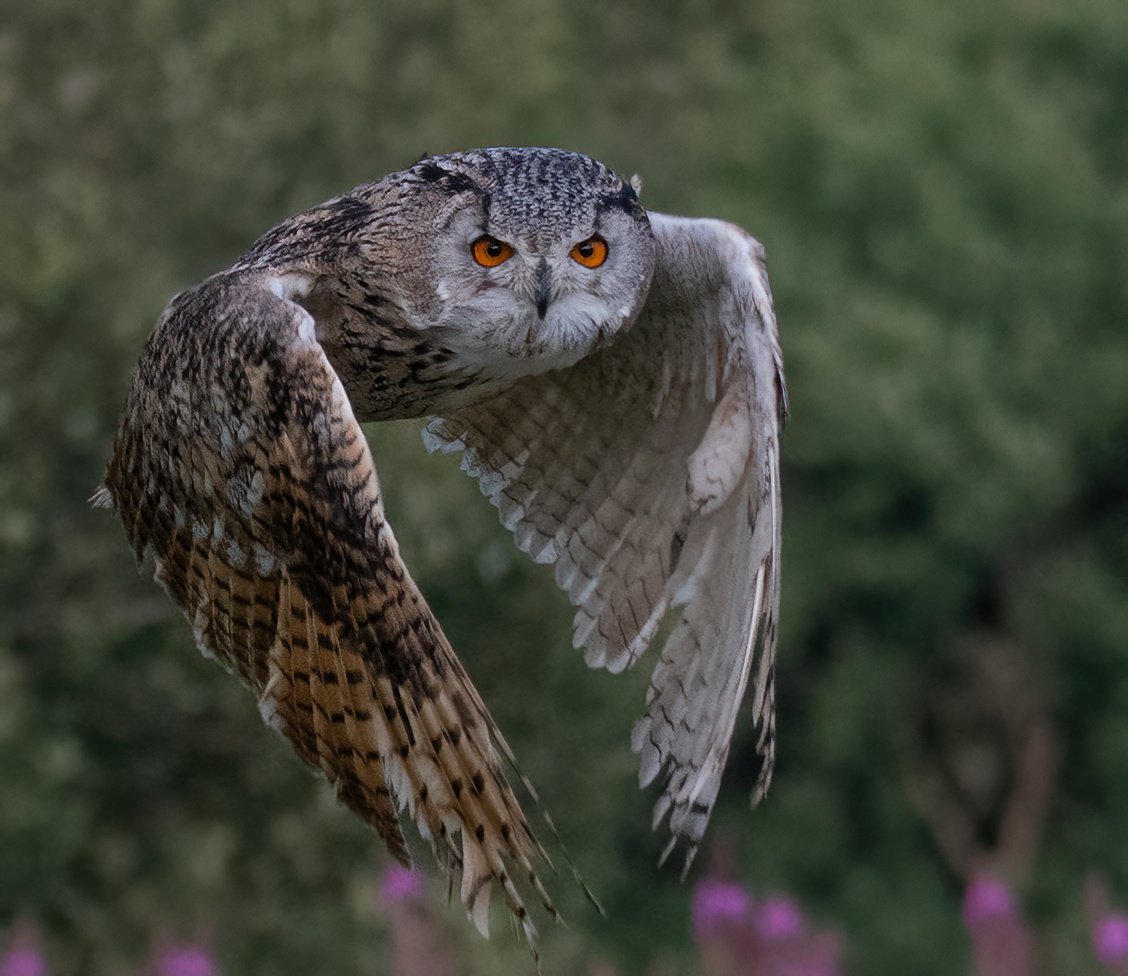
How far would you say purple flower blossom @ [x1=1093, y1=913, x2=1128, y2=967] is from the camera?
7.02m

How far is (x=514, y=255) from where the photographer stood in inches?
159

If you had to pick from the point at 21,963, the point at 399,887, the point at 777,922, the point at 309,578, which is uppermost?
the point at 309,578

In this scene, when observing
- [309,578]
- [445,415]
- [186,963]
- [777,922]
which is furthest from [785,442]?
[309,578]

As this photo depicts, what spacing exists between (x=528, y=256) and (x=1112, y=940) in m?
3.88

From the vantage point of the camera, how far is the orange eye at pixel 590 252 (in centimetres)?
405

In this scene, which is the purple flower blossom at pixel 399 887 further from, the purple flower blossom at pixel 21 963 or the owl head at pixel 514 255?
the owl head at pixel 514 255

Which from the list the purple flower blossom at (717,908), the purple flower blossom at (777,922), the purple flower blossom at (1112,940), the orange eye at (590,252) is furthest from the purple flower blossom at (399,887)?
the orange eye at (590,252)

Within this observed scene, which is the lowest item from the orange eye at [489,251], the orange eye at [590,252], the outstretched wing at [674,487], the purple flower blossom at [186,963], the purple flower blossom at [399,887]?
the purple flower blossom at [186,963]

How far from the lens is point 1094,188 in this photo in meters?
17.7

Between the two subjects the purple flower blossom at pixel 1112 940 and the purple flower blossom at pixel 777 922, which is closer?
the purple flower blossom at pixel 1112 940

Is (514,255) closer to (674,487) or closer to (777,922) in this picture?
(674,487)

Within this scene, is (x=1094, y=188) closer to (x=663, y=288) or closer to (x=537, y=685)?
(x=537, y=685)

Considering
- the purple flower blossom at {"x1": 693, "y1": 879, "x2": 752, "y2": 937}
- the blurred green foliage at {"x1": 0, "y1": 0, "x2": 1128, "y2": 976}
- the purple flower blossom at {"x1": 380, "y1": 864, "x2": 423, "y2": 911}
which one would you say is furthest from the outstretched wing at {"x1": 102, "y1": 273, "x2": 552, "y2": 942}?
the blurred green foliage at {"x1": 0, "y1": 0, "x2": 1128, "y2": 976}

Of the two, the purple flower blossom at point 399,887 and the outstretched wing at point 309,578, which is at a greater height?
the outstretched wing at point 309,578
